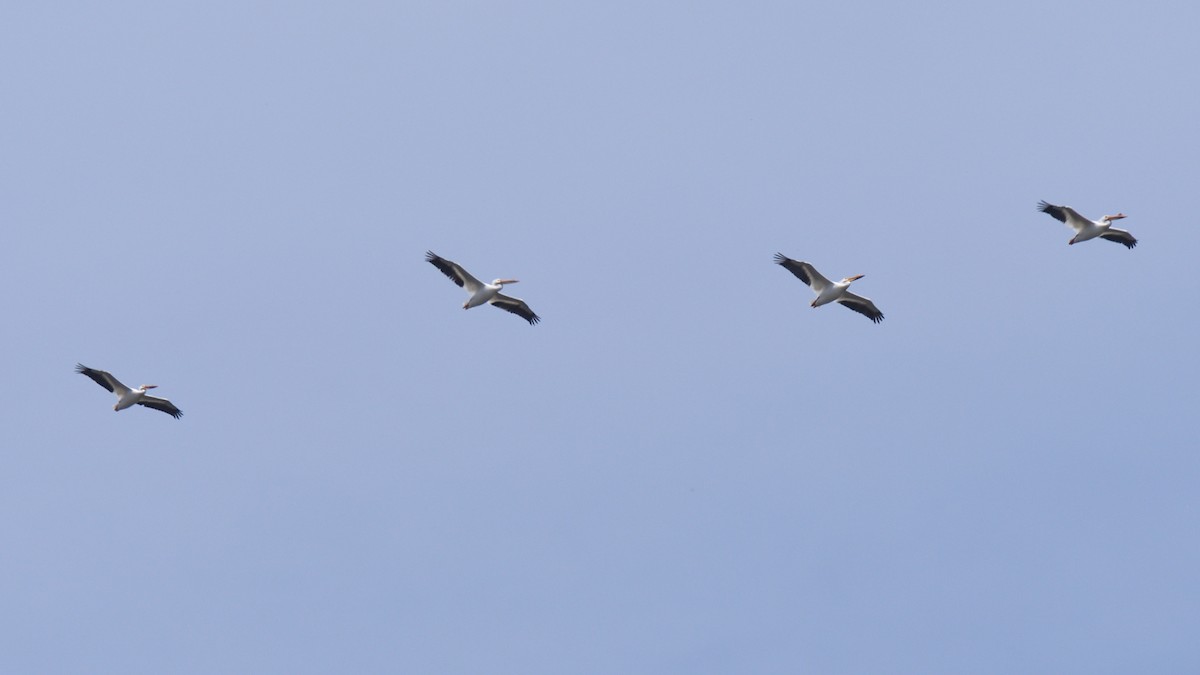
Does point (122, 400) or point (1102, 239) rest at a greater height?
point (1102, 239)

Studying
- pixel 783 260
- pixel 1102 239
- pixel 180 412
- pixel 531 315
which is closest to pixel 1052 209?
pixel 1102 239

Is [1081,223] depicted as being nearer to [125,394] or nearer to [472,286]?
[472,286]

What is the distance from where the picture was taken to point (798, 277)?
187 feet

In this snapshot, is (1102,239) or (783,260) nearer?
(783,260)

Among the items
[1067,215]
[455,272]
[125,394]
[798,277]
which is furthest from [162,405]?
[1067,215]

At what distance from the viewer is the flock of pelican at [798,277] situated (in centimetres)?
5709

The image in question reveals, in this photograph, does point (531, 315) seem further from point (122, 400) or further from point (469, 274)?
point (122, 400)

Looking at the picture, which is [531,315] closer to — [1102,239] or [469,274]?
[469,274]

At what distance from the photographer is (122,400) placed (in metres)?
59.9

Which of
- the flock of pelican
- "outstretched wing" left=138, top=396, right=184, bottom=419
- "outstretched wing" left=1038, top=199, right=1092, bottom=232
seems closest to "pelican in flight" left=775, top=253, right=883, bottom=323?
the flock of pelican

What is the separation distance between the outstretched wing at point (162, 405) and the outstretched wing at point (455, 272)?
8.30 m

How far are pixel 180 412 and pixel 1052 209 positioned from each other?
2293 cm

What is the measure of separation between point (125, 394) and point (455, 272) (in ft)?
29.6

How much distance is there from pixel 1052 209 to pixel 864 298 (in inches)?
211
